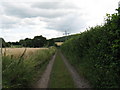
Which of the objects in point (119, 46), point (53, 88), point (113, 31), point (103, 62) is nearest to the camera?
point (119, 46)

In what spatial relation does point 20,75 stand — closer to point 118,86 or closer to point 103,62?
point 103,62

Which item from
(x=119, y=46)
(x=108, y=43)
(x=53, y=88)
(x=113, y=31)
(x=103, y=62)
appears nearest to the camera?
(x=119, y=46)

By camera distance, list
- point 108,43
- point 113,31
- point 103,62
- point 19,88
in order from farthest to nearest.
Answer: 1. point 19,88
2. point 103,62
3. point 108,43
4. point 113,31

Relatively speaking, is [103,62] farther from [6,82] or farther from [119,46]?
[6,82]

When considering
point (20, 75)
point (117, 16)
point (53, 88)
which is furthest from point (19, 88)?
point (117, 16)

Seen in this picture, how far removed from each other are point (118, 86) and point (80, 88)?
279 centimetres

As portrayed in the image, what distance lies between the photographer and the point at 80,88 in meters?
7.20

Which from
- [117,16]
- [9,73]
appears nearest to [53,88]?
[9,73]

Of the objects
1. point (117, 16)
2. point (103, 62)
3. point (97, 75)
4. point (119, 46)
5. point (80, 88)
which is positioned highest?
point (117, 16)

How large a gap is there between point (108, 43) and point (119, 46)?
0.81 metres

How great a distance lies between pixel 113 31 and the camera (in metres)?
4.79

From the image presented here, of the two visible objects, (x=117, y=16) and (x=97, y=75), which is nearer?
(x=117, y=16)

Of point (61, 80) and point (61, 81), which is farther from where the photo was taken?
point (61, 80)

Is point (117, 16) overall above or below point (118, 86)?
above
